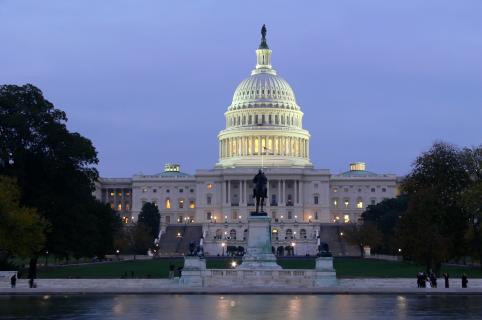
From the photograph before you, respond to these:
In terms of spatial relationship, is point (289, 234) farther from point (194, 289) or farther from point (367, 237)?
point (194, 289)

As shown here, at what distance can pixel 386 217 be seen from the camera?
131 meters

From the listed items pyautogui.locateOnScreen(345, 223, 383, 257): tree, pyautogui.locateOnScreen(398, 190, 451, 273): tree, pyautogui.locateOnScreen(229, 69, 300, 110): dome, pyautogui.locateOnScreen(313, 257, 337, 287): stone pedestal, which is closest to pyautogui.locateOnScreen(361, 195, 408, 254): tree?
pyautogui.locateOnScreen(345, 223, 383, 257): tree

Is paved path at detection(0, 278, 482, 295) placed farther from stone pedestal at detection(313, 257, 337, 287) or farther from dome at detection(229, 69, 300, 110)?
dome at detection(229, 69, 300, 110)

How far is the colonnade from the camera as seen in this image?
192 m

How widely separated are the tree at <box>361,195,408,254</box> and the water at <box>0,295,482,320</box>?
71837mm

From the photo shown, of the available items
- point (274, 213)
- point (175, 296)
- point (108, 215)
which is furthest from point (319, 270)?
point (274, 213)

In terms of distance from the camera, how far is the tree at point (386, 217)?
12726cm

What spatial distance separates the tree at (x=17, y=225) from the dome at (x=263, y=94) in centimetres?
12939

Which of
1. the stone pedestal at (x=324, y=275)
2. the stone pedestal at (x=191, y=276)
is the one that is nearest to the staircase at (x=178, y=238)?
the stone pedestal at (x=191, y=276)

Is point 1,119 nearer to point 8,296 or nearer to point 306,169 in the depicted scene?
point 8,296

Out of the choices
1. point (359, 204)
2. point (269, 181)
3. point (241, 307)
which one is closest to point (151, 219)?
point (269, 181)

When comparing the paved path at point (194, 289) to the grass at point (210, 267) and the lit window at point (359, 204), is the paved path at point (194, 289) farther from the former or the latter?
the lit window at point (359, 204)

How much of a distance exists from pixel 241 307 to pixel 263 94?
Answer: 155 metres

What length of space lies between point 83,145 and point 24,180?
477 cm
